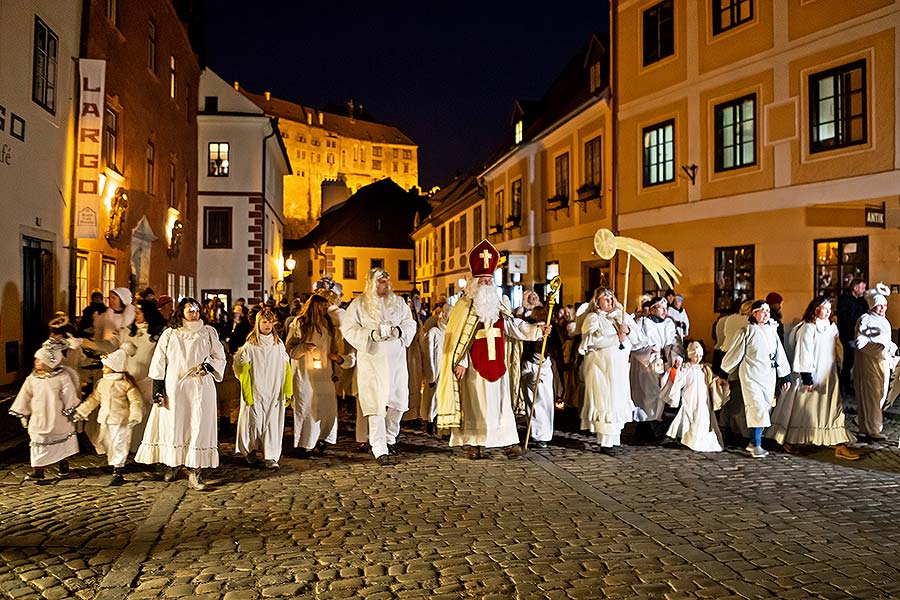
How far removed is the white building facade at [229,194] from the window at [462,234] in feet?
29.5

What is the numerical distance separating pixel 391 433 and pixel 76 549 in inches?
161

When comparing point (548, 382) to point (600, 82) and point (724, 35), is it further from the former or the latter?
point (600, 82)

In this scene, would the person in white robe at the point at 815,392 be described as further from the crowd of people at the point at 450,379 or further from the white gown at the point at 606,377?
the white gown at the point at 606,377

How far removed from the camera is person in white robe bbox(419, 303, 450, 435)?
1150cm

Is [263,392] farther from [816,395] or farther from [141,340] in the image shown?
[816,395]

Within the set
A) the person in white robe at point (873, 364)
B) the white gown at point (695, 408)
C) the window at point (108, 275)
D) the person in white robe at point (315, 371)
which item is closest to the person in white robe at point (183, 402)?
the person in white robe at point (315, 371)

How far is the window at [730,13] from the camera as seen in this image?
1570 cm

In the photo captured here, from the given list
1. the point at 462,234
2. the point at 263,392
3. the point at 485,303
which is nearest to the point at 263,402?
the point at 263,392

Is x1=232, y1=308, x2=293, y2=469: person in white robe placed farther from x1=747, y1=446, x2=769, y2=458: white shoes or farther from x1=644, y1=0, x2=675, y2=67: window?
x1=644, y1=0, x2=675, y2=67: window

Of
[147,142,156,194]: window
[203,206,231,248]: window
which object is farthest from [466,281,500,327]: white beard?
[203,206,231,248]: window

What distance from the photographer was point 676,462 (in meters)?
8.68

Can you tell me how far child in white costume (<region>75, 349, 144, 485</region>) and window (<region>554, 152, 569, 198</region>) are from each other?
16.3 meters

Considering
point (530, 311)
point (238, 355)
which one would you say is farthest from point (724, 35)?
point (238, 355)

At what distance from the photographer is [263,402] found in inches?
332
